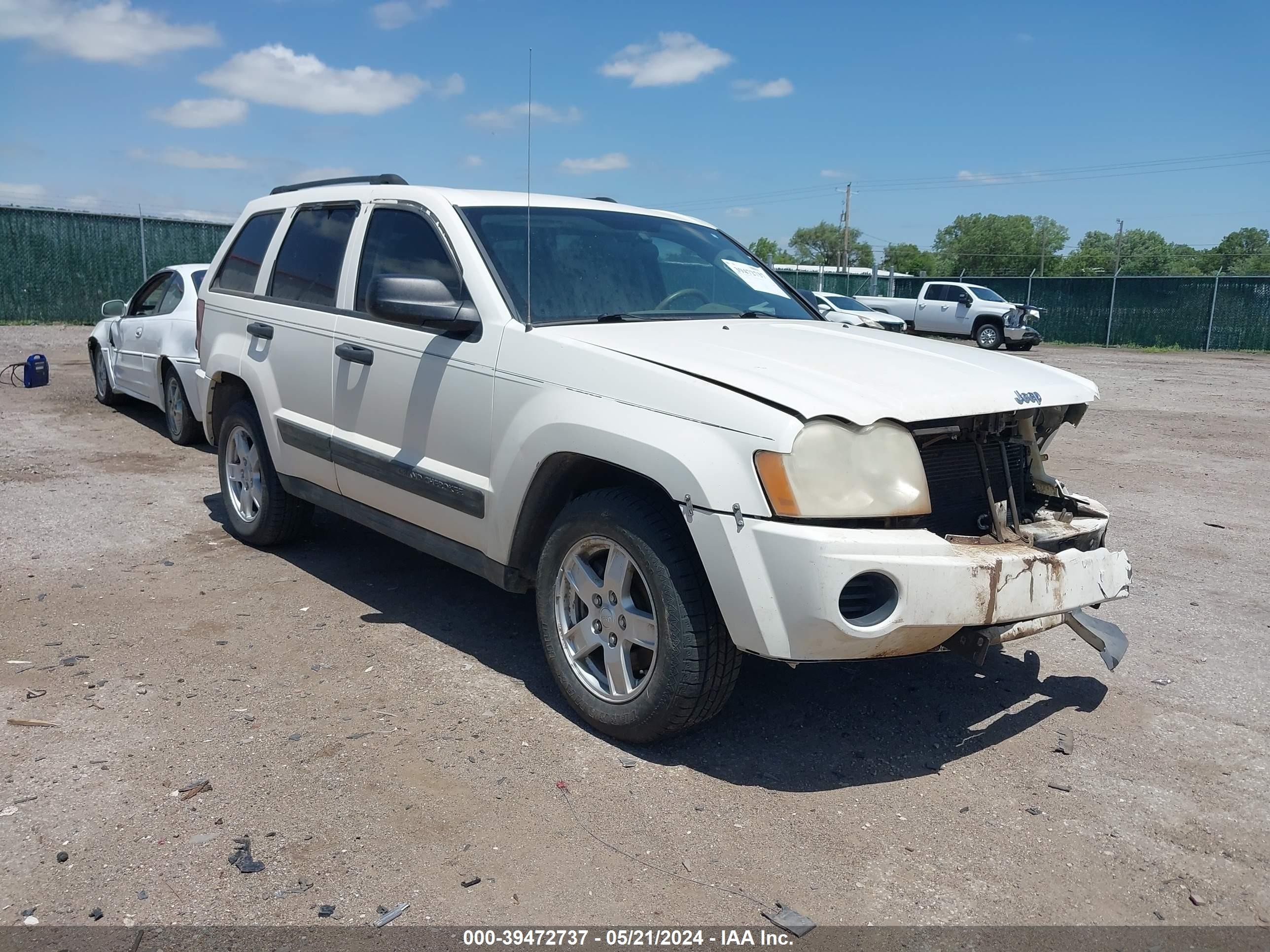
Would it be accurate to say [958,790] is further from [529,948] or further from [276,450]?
[276,450]

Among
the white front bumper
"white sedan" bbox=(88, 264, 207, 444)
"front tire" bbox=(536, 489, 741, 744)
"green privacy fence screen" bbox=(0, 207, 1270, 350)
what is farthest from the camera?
"green privacy fence screen" bbox=(0, 207, 1270, 350)

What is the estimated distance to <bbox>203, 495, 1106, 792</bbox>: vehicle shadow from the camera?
352 centimetres

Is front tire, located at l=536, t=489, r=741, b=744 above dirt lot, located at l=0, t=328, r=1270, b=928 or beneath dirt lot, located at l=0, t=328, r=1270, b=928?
above

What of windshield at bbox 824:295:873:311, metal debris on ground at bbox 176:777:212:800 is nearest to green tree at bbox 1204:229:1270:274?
windshield at bbox 824:295:873:311

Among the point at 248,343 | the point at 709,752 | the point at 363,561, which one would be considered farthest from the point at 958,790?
the point at 248,343

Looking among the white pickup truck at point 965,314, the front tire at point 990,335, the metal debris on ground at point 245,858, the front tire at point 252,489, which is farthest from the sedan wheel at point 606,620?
the front tire at point 990,335

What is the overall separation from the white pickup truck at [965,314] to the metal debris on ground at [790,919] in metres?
26.4

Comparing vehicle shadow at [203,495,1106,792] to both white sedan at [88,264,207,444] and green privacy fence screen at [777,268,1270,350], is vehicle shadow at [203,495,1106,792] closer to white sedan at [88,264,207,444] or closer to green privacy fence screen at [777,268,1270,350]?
white sedan at [88,264,207,444]

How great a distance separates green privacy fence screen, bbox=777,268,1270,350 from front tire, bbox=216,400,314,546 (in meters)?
22.1

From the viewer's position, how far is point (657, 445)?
3.23m

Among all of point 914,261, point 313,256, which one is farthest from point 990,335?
point 914,261

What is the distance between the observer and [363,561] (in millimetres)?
5738

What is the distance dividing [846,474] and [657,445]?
595 mm

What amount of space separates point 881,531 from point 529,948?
1524mm
